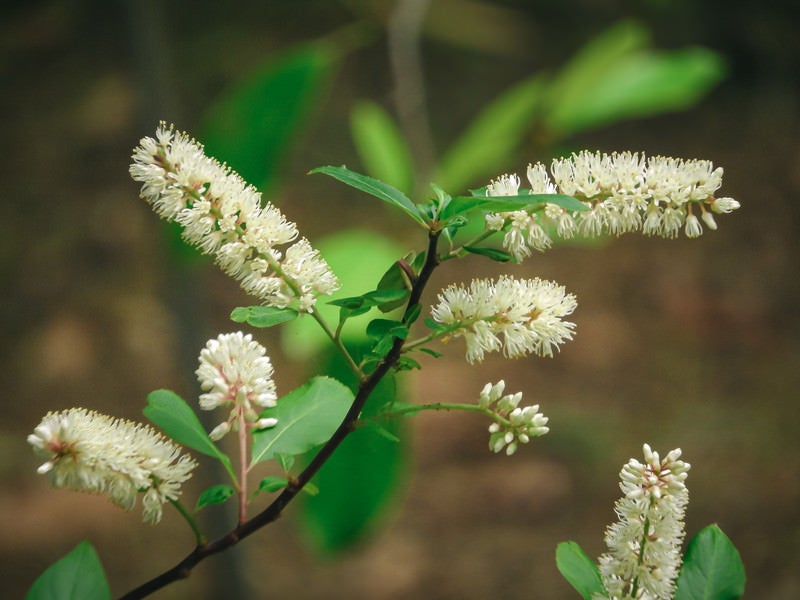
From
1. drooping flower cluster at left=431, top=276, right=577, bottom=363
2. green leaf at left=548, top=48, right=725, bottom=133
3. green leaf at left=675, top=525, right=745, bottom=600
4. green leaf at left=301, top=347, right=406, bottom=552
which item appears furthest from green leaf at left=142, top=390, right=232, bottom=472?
green leaf at left=548, top=48, right=725, bottom=133

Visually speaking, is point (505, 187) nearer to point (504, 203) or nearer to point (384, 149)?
point (504, 203)

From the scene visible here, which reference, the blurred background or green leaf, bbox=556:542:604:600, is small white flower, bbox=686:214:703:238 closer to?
green leaf, bbox=556:542:604:600

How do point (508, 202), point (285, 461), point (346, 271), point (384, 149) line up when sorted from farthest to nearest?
1. point (384, 149)
2. point (346, 271)
3. point (285, 461)
4. point (508, 202)

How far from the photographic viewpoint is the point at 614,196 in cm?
42

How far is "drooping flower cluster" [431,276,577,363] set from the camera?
0.42 meters

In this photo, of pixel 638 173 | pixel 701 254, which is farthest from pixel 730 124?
pixel 638 173

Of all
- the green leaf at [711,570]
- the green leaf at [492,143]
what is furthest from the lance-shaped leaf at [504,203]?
the green leaf at [492,143]

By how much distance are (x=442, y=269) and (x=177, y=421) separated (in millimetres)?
1962

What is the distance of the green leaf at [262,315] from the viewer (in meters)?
0.42

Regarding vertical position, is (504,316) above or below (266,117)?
below

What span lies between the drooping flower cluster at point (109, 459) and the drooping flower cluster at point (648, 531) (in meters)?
0.22

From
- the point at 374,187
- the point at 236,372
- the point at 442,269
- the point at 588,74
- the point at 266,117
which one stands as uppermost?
the point at 442,269

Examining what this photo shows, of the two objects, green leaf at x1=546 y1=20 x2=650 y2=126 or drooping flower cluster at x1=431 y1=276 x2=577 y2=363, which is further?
green leaf at x1=546 y1=20 x2=650 y2=126

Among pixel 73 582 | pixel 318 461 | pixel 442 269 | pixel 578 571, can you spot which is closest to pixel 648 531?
pixel 578 571
